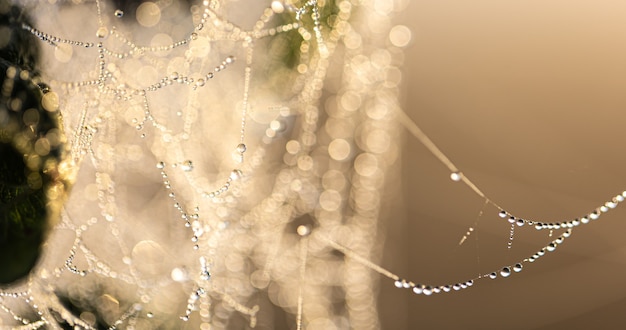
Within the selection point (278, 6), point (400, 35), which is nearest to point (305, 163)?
point (400, 35)

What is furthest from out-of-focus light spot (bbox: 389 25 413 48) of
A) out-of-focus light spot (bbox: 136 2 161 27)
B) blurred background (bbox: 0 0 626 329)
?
out-of-focus light spot (bbox: 136 2 161 27)

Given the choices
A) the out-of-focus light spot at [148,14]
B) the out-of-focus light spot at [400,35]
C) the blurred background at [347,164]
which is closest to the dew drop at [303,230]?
the blurred background at [347,164]

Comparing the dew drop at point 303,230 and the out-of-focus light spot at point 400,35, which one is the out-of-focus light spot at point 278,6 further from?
the dew drop at point 303,230

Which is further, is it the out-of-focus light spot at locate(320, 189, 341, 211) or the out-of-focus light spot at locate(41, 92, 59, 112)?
the out-of-focus light spot at locate(320, 189, 341, 211)

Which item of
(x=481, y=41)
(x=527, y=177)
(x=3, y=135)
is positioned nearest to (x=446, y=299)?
(x=527, y=177)

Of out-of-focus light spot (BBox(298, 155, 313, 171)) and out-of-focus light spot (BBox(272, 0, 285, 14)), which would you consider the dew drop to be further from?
out-of-focus light spot (BBox(272, 0, 285, 14))

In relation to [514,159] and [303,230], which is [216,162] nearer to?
[303,230]
